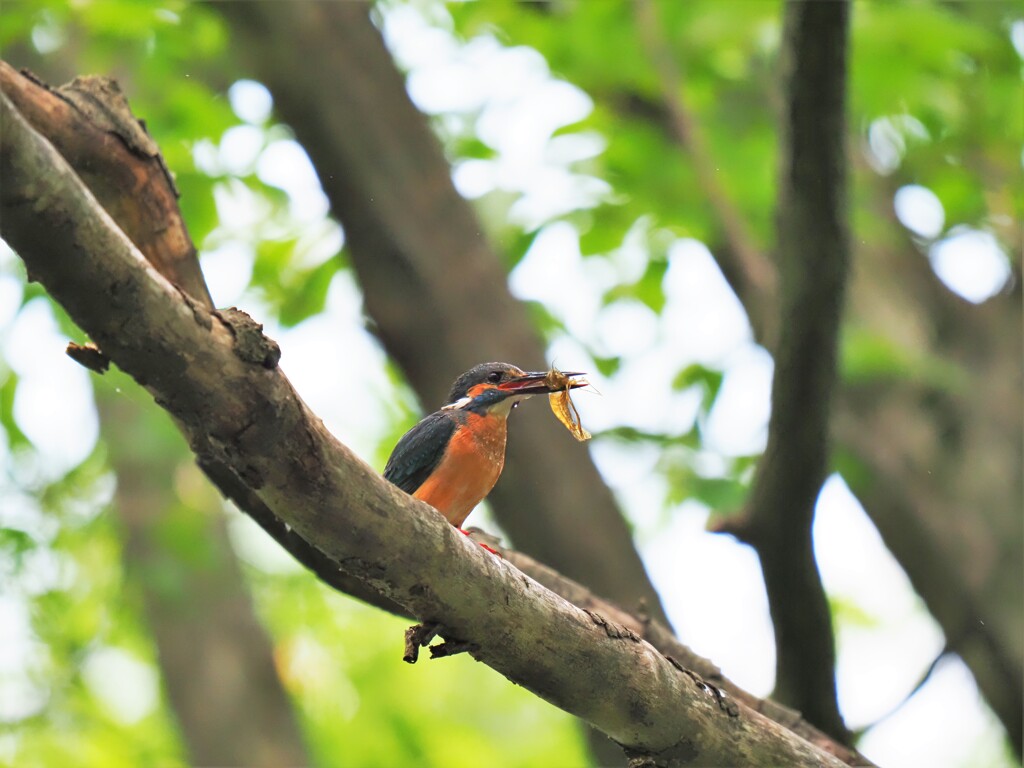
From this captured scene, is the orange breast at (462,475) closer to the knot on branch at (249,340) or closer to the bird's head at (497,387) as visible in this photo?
the bird's head at (497,387)

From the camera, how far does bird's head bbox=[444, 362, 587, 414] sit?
16.9 ft

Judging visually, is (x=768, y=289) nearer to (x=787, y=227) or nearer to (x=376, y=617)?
(x=787, y=227)

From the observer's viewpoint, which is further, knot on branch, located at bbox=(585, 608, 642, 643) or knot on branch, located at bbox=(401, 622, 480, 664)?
knot on branch, located at bbox=(585, 608, 642, 643)

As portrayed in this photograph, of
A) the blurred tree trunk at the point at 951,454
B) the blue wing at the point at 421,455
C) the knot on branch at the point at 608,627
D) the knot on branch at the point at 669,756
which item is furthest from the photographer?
the blurred tree trunk at the point at 951,454

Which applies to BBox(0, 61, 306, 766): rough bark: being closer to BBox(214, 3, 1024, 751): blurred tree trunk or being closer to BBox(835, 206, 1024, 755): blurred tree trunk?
BBox(214, 3, 1024, 751): blurred tree trunk

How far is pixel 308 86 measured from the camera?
6.58m

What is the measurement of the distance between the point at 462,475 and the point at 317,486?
2.32m

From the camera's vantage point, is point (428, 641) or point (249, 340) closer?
point (249, 340)

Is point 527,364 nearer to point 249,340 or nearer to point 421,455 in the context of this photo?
point 421,455

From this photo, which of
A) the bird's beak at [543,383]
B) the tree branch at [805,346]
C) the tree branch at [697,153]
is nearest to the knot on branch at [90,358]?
the bird's beak at [543,383]

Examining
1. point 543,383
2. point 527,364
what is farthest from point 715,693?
point 527,364

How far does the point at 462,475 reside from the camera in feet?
15.6

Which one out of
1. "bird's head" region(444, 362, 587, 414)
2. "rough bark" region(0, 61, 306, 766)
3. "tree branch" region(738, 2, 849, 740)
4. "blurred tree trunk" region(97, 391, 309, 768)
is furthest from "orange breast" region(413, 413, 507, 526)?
"blurred tree trunk" region(97, 391, 309, 768)

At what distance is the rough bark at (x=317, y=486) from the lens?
214 cm
